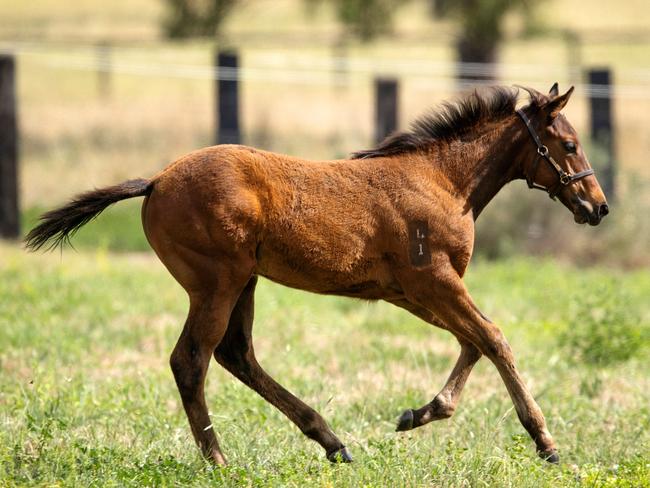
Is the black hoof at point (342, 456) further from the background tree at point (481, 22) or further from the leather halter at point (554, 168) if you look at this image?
the background tree at point (481, 22)

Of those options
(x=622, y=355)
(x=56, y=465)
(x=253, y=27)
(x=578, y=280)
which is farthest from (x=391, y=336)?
(x=253, y=27)

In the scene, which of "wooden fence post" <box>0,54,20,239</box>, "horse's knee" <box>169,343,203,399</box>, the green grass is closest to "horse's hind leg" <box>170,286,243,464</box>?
"horse's knee" <box>169,343,203,399</box>

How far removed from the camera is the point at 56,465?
17.4 ft

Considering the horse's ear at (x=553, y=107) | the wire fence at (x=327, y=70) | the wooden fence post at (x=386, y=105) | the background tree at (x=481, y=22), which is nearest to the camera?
the horse's ear at (x=553, y=107)

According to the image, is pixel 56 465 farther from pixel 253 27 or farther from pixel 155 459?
pixel 253 27

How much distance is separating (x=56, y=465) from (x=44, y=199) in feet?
34.8

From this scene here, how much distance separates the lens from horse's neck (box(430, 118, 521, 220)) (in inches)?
236

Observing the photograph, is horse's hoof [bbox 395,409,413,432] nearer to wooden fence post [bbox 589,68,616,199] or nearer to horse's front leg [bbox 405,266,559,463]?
horse's front leg [bbox 405,266,559,463]

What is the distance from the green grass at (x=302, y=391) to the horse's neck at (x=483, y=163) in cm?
132

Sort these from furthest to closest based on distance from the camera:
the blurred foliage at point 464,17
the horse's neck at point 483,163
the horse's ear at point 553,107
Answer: the blurred foliage at point 464,17 < the horse's neck at point 483,163 < the horse's ear at point 553,107

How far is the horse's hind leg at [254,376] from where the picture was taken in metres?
5.68

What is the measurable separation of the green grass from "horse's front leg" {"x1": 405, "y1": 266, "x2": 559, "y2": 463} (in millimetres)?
151

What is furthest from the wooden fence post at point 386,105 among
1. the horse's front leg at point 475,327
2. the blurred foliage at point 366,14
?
the horse's front leg at point 475,327

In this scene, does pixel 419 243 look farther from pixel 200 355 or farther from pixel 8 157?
pixel 8 157
